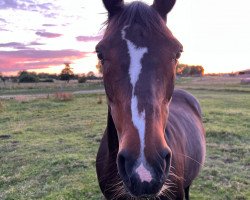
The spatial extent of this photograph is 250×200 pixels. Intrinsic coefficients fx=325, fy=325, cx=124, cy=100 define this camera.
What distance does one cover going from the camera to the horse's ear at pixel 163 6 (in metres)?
2.79

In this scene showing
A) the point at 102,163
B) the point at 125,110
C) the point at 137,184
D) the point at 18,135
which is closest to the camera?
the point at 137,184

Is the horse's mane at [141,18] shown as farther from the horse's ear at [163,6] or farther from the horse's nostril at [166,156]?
the horse's nostril at [166,156]

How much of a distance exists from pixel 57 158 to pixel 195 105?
3636mm

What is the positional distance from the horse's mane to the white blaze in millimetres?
97

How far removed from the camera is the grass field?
6.14 meters

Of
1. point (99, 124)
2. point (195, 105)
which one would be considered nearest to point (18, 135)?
point (99, 124)

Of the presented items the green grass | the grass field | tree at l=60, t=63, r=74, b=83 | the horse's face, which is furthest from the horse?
tree at l=60, t=63, r=74, b=83

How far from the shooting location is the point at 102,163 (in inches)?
140

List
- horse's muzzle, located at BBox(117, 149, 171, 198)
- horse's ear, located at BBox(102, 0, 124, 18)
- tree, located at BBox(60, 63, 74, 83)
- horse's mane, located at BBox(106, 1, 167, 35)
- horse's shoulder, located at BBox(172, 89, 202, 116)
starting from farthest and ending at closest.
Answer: tree, located at BBox(60, 63, 74, 83) < horse's shoulder, located at BBox(172, 89, 202, 116) < horse's ear, located at BBox(102, 0, 124, 18) < horse's mane, located at BBox(106, 1, 167, 35) < horse's muzzle, located at BBox(117, 149, 171, 198)

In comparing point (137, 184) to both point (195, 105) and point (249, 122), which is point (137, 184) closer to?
point (195, 105)

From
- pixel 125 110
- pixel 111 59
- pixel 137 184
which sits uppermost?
pixel 111 59

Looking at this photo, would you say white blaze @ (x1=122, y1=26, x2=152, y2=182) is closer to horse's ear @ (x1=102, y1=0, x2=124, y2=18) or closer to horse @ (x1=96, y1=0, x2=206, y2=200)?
horse @ (x1=96, y1=0, x2=206, y2=200)

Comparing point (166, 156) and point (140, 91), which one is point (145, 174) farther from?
point (140, 91)

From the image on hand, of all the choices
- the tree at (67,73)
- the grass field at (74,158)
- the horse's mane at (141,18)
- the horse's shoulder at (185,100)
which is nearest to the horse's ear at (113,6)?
the horse's mane at (141,18)
